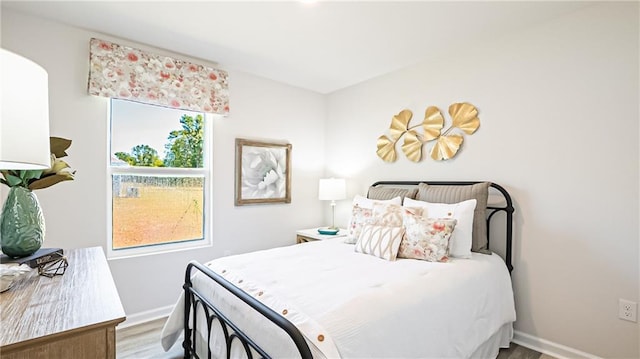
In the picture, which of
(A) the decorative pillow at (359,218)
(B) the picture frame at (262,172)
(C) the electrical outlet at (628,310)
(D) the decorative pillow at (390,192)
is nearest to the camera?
(C) the electrical outlet at (628,310)

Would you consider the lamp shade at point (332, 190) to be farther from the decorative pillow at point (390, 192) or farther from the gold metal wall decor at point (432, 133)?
the gold metal wall decor at point (432, 133)

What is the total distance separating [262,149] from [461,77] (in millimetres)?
2174

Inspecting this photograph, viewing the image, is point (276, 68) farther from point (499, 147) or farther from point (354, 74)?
point (499, 147)

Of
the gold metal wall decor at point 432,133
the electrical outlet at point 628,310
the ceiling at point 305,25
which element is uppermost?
the ceiling at point 305,25

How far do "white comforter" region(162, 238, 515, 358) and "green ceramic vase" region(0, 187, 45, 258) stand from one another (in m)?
0.86

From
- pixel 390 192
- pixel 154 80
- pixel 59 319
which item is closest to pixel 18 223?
pixel 59 319

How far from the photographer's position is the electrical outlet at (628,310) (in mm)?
1984

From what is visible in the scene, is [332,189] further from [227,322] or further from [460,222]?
[227,322]

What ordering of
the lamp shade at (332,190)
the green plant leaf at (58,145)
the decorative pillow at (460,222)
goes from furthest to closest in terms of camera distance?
1. the lamp shade at (332,190)
2. the decorative pillow at (460,222)
3. the green plant leaf at (58,145)

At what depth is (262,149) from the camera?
11.9ft

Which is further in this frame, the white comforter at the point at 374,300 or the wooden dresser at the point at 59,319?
the white comforter at the point at 374,300

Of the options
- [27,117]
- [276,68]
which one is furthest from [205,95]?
[27,117]

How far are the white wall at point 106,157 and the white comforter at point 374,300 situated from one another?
104cm

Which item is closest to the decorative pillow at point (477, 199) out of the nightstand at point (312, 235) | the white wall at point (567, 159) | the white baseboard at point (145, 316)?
the white wall at point (567, 159)
